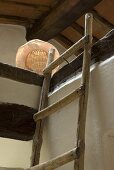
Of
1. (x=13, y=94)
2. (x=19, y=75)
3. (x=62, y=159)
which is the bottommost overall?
(x=62, y=159)

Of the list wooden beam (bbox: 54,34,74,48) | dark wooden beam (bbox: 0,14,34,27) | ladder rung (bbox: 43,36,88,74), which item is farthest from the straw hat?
wooden beam (bbox: 54,34,74,48)

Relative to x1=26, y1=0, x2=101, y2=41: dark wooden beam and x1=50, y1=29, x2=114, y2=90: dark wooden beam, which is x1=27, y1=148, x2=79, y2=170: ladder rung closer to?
x1=50, y1=29, x2=114, y2=90: dark wooden beam

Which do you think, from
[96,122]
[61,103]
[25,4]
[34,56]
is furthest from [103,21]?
[96,122]

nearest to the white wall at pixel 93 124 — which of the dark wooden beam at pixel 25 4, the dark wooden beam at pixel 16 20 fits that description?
the dark wooden beam at pixel 25 4

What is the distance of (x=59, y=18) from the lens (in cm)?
359

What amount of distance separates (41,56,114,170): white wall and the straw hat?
0.59 meters

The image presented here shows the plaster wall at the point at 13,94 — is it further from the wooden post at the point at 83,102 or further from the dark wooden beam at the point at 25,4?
the wooden post at the point at 83,102

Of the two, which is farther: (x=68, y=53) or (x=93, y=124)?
(x=68, y=53)

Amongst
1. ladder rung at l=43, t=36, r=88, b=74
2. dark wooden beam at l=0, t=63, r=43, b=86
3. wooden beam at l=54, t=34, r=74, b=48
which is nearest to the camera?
ladder rung at l=43, t=36, r=88, b=74

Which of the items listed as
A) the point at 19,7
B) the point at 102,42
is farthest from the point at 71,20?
the point at 102,42

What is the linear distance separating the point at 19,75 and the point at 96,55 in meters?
0.61

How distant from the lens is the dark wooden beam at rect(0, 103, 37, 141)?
6.97ft

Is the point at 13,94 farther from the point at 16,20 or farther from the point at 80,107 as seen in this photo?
the point at 16,20

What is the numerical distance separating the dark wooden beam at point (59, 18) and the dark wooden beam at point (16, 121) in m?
1.53
